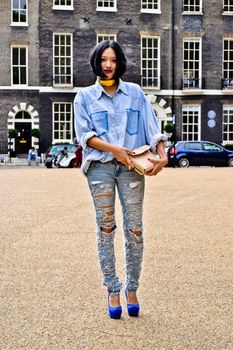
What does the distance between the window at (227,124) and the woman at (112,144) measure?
3958 cm

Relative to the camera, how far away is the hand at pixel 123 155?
16.1ft

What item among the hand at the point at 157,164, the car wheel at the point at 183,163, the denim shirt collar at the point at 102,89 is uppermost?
the denim shirt collar at the point at 102,89

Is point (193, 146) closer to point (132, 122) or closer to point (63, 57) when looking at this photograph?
point (63, 57)

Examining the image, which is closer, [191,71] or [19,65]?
[19,65]

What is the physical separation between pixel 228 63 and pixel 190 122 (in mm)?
4160

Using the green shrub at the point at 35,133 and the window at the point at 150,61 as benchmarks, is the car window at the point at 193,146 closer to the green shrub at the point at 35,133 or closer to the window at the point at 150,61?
the window at the point at 150,61

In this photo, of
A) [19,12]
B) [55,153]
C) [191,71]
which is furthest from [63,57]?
[55,153]

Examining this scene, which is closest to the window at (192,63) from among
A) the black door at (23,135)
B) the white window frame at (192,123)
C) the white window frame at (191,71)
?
the white window frame at (191,71)

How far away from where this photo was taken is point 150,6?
43.2 metres

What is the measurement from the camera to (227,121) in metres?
44.5

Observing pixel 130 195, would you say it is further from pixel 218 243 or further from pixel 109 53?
pixel 218 243

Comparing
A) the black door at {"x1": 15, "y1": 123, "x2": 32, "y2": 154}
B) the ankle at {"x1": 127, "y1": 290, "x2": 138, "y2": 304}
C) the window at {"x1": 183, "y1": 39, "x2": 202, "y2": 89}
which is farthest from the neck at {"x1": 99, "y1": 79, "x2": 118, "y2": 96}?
the window at {"x1": 183, "y1": 39, "x2": 202, "y2": 89}

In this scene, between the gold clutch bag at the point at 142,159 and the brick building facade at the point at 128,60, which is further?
the brick building facade at the point at 128,60

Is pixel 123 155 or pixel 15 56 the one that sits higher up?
pixel 15 56
